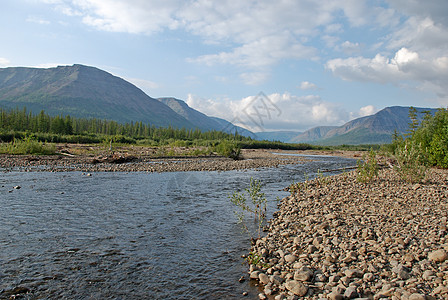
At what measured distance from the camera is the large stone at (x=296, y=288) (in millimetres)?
5418

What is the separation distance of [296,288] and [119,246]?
5290 mm

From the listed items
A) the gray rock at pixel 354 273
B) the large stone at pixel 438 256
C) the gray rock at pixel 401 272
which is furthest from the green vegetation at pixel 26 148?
the large stone at pixel 438 256

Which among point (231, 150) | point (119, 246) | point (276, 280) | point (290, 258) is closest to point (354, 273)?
point (290, 258)

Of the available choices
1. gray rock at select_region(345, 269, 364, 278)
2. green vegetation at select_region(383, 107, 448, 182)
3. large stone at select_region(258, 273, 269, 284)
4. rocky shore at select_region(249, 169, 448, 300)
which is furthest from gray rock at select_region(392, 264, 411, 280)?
green vegetation at select_region(383, 107, 448, 182)

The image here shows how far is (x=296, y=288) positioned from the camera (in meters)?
5.52

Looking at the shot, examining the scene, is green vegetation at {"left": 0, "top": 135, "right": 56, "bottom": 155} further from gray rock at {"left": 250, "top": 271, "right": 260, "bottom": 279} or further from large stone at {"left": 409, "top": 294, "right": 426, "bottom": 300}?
large stone at {"left": 409, "top": 294, "right": 426, "bottom": 300}

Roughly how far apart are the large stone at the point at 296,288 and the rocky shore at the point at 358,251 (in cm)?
2

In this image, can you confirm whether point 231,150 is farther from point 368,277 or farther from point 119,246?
point 368,277

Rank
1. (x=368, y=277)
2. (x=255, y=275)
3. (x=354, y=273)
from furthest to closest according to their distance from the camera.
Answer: (x=255, y=275), (x=354, y=273), (x=368, y=277)

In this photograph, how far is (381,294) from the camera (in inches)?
197

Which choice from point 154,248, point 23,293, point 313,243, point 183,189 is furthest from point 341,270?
point 183,189

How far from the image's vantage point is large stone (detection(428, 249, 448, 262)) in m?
5.90

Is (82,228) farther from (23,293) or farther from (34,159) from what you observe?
(34,159)

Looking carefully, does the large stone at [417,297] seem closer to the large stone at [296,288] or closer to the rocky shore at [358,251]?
the rocky shore at [358,251]
